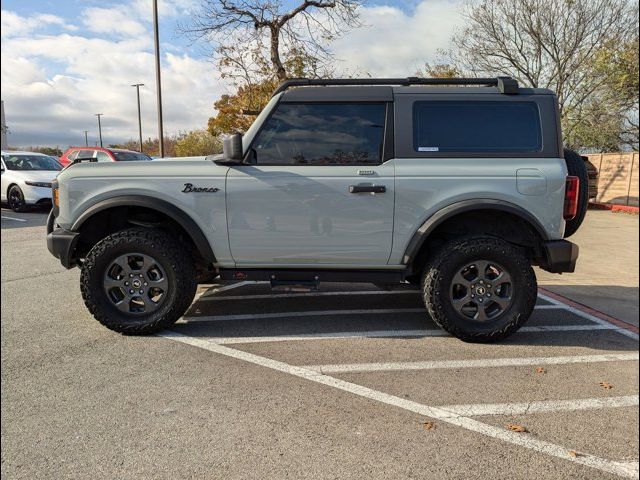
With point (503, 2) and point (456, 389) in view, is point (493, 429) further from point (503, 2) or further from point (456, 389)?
point (503, 2)

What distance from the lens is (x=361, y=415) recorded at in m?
2.60

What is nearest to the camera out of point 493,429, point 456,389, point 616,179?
point 493,429

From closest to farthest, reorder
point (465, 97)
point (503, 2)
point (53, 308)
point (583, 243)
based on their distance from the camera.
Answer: point (465, 97)
point (53, 308)
point (583, 243)
point (503, 2)

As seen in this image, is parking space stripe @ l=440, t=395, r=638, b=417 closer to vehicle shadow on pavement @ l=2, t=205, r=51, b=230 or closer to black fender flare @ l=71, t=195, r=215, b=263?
black fender flare @ l=71, t=195, r=215, b=263

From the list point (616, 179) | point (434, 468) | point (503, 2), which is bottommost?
point (434, 468)

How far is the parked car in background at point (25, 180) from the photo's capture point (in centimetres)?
1156

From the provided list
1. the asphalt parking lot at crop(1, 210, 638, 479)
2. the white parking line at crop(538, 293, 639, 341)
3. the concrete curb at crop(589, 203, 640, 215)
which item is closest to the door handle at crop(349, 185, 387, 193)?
the asphalt parking lot at crop(1, 210, 638, 479)

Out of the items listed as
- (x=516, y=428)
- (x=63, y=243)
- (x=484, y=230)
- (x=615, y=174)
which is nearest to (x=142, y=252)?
(x=63, y=243)

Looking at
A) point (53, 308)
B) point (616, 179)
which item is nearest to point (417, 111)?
point (53, 308)

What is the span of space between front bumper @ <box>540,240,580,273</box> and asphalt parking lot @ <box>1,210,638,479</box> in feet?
2.26

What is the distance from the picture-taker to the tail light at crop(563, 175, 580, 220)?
3.50m

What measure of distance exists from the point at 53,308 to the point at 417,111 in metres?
3.96

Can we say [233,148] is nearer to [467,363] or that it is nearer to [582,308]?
[467,363]

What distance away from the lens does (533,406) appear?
2.71 metres
